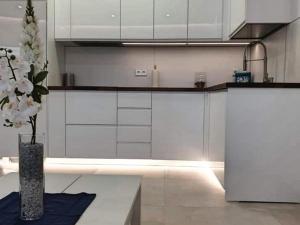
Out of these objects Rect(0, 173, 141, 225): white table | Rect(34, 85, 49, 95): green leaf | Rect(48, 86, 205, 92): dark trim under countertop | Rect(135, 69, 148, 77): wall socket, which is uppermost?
Rect(135, 69, 148, 77): wall socket

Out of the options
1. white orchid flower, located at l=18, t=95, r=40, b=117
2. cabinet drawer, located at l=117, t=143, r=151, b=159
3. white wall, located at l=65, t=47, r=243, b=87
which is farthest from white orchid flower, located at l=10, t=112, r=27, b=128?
white wall, located at l=65, t=47, r=243, b=87

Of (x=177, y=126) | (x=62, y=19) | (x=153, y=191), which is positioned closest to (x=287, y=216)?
(x=153, y=191)

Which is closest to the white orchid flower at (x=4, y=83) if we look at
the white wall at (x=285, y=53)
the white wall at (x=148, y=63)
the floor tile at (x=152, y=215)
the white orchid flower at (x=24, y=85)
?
the white orchid flower at (x=24, y=85)

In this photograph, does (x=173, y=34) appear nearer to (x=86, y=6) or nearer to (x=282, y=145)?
(x=86, y=6)

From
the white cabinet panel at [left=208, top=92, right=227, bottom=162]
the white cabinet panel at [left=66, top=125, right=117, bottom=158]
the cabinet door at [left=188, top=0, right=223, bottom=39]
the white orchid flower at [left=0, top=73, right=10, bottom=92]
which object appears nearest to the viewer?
the white orchid flower at [left=0, top=73, right=10, bottom=92]

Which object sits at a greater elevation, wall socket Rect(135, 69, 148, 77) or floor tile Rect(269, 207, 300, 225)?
wall socket Rect(135, 69, 148, 77)

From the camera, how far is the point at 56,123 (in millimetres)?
3572

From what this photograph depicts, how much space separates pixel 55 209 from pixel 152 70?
327 cm

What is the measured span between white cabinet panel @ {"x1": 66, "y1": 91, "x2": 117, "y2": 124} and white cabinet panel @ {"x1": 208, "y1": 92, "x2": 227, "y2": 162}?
3.39 feet

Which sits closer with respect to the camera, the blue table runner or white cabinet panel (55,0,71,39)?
the blue table runner

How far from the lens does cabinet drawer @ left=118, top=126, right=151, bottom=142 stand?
11.6 ft

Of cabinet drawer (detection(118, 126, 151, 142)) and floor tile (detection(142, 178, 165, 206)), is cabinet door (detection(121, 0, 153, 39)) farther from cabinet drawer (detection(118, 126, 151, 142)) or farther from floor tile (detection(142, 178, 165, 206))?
floor tile (detection(142, 178, 165, 206))

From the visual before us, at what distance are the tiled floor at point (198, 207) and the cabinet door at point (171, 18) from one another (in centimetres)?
162

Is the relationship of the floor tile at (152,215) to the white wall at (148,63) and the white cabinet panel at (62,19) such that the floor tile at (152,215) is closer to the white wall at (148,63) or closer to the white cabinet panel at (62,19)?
the white wall at (148,63)
